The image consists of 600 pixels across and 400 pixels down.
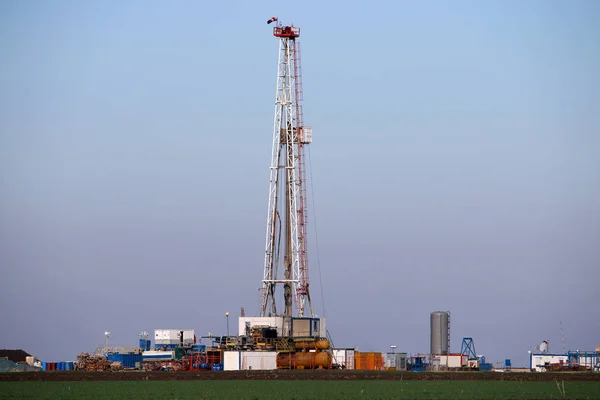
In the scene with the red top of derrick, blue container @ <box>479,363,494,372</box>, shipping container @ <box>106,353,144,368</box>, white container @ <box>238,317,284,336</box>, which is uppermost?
the red top of derrick

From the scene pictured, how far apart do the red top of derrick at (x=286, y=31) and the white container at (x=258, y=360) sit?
32.9m

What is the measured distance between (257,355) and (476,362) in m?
25.2

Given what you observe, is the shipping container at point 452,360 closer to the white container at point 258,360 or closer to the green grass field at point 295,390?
the white container at point 258,360

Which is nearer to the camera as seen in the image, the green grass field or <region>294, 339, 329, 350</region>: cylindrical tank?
the green grass field

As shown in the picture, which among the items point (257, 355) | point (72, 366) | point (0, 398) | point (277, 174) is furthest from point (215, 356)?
point (0, 398)

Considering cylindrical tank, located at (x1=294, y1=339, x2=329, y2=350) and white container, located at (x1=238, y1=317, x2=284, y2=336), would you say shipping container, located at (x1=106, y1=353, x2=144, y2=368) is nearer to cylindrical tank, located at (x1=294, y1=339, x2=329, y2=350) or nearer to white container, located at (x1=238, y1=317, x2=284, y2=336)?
white container, located at (x1=238, y1=317, x2=284, y2=336)

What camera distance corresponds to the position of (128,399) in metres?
41.4

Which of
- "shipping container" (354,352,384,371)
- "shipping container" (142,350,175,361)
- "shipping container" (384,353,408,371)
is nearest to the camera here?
"shipping container" (142,350,175,361)

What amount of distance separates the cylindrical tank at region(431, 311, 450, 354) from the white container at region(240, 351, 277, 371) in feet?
74.4

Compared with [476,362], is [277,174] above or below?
above

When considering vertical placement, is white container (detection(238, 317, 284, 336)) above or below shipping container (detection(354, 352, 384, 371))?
above

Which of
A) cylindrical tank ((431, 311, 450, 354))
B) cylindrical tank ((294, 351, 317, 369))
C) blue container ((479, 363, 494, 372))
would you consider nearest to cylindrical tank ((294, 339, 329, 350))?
cylindrical tank ((294, 351, 317, 369))

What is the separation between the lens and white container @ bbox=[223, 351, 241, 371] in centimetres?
8068

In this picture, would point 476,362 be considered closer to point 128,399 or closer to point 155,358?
point 155,358
